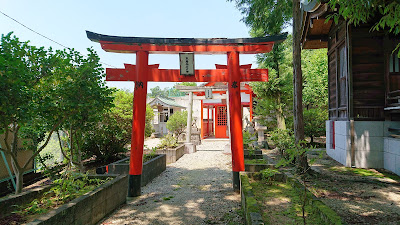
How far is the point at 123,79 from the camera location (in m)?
6.04

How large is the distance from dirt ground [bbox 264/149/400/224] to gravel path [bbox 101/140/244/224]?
178 cm

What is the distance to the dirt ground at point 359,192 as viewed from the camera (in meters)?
3.90

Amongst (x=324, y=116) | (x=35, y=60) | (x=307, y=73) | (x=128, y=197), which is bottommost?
(x=128, y=197)

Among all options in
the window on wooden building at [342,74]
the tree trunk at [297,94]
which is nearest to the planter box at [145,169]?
the tree trunk at [297,94]

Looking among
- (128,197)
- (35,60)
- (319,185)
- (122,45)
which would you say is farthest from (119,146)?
(319,185)

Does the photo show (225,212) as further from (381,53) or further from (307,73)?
(307,73)

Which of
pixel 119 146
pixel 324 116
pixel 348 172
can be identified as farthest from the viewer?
pixel 324 116

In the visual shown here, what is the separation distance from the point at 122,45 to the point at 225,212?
4490 mm

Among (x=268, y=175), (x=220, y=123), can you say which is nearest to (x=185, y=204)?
(x=268, y=175)

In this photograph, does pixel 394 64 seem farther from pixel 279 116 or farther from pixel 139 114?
pixel 139 114

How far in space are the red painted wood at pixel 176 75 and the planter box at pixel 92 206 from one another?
241 cm

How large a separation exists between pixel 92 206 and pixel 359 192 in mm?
5289

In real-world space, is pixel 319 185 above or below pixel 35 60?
below

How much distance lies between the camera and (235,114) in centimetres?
609
